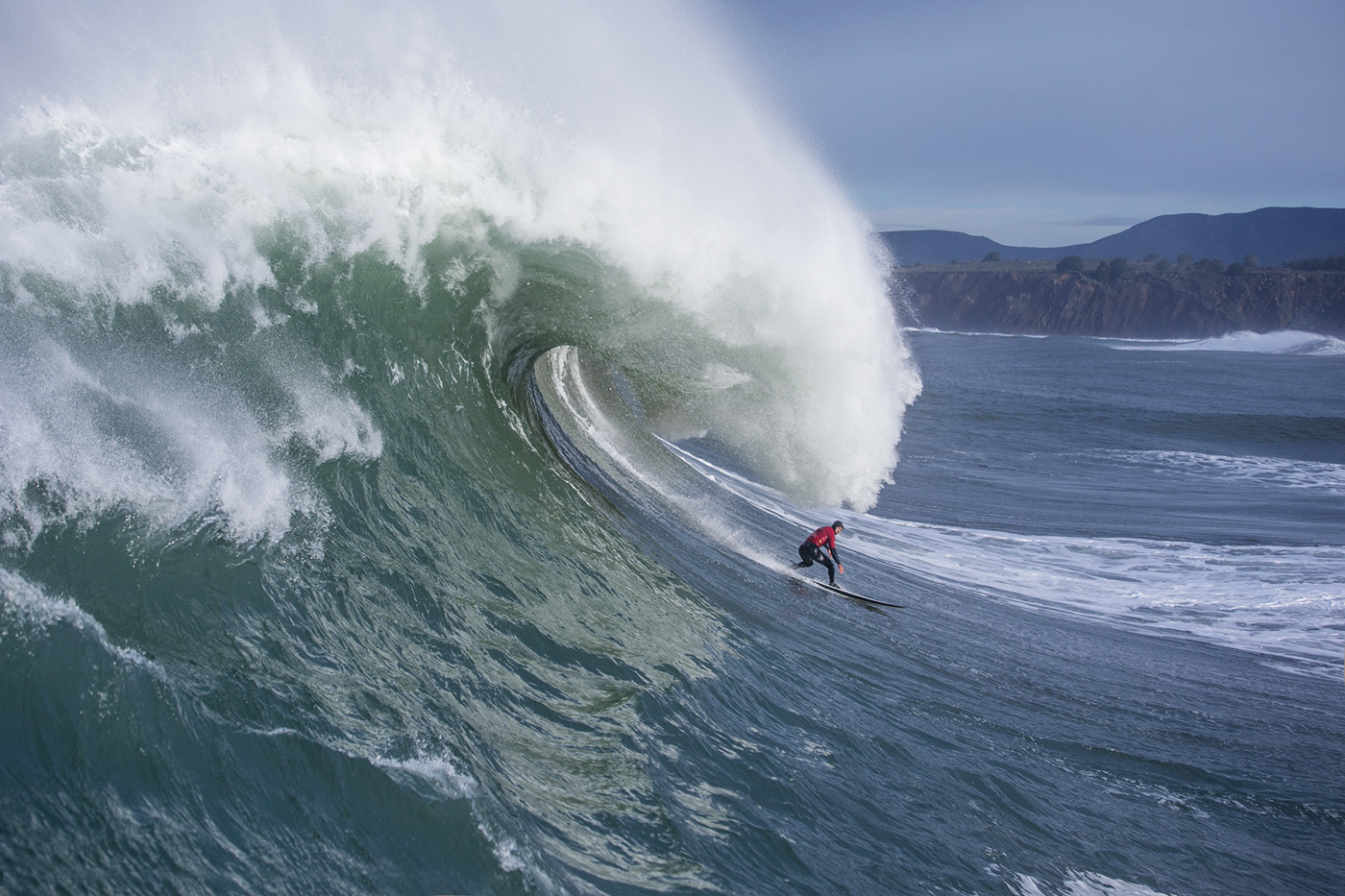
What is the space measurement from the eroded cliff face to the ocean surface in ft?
→ 201

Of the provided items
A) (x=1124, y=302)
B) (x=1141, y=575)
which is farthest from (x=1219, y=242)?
(x=1141, y=575)

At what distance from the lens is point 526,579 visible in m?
5.87

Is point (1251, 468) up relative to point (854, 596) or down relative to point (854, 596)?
up

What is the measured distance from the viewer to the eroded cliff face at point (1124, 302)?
238ft

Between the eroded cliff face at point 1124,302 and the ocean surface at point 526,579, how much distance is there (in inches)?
2407

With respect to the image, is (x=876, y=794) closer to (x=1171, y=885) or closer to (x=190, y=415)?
(x=1171, y=885)

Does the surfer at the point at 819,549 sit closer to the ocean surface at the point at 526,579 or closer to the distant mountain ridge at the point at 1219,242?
the ocean surface at the point at 526,579

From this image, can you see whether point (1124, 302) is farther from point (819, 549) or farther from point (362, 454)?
point (362, 454)

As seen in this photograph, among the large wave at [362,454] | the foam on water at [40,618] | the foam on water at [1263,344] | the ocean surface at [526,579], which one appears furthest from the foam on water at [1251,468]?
the foam on water at [1263,344]

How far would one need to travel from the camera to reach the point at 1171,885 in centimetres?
384

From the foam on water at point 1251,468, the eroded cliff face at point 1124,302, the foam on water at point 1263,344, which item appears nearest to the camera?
the foam on water at point 1251,468

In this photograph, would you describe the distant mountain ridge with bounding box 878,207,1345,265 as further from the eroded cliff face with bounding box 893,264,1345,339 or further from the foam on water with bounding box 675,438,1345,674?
the foam on water with bounding box 675,438,1345,674

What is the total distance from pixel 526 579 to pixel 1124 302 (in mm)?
91446

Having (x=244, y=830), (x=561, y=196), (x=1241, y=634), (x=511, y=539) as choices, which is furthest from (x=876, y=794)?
(x=561, y=196)
